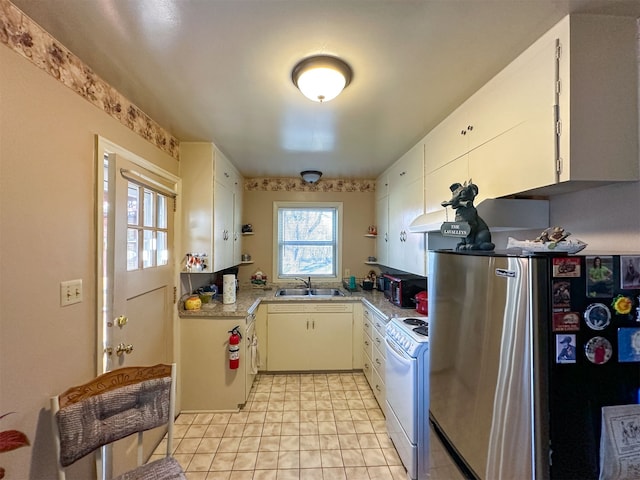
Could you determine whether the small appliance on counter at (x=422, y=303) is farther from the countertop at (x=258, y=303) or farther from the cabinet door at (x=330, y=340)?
the cabinet door at (x=330, y=340)

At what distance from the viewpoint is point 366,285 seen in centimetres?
365

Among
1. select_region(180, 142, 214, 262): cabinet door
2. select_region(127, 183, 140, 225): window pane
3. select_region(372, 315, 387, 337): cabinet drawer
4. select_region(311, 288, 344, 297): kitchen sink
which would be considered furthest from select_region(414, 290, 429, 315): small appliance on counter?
select_region(127, 183, 140, 225): window pane

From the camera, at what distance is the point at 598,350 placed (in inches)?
34.5

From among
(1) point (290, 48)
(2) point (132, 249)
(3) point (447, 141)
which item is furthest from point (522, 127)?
(2) point (132, 249)

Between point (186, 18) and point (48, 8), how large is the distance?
1.69 feet

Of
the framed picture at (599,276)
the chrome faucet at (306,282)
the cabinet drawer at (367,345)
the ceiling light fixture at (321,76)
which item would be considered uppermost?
the ceiling light fixture at (321,76)

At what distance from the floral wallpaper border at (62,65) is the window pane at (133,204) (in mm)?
389

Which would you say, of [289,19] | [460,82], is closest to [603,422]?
[460,82]

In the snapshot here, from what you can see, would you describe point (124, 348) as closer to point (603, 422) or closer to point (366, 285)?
point (603, 422)

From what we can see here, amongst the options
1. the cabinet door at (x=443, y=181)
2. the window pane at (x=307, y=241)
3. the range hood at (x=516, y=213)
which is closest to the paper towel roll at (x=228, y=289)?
the window pane at (x=307, y=241)

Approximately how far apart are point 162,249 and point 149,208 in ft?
1.20

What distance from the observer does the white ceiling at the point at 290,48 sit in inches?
41.1

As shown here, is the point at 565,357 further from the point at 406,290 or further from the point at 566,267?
the point at 406,290

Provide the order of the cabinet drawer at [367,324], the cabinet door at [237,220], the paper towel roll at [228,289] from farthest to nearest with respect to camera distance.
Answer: the cabinet door at [237,220] < the cabinet drawer at [367,324] < the paper towel roll at [228,289]
